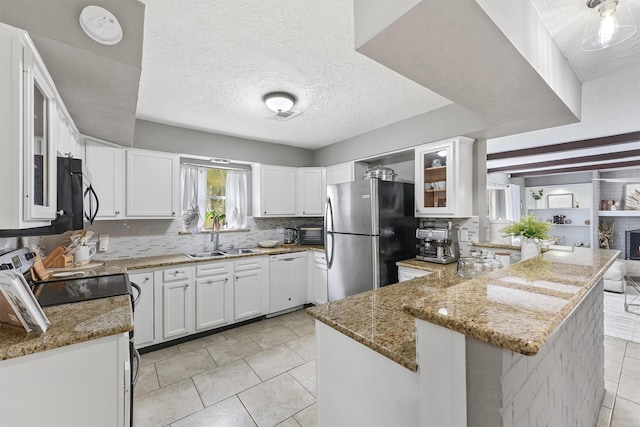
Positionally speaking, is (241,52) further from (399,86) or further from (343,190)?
(343,190)

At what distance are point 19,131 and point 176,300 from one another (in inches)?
88.3

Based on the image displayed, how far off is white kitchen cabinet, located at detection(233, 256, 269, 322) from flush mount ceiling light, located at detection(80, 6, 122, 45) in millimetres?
2459

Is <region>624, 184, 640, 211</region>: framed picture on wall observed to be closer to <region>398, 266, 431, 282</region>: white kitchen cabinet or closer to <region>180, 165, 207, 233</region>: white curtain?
<region>398, 266, 431, 282</region>: white kitchen cabinet

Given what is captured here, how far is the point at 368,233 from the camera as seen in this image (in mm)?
3018

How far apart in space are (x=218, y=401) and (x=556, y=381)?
81.7 inches

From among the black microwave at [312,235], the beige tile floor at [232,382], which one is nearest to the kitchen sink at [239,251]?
the black microwave at [312,235]

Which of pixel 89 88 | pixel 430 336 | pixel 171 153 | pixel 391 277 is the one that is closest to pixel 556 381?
pixel 430 336

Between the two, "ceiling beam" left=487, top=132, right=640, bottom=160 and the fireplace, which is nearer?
"ceiling beam" left=487, top=132, right=640, bottom=160

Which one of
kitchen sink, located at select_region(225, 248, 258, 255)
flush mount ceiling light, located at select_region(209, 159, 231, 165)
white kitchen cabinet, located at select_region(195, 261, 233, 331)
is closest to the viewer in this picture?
white kitchen cabinet, located at select_region(195, 261, 233, 331)

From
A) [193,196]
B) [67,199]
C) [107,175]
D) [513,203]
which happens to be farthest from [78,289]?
[513,203]

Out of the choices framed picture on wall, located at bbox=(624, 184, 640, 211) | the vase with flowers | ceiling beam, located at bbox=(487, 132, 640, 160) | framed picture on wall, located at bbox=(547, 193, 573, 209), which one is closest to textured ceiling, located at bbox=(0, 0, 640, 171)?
ceiling beam, located at bbox=(487, 132, 640, 160)

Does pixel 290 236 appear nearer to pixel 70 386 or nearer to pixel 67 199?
pixel 67 199

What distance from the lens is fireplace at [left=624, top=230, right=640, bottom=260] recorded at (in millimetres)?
5770

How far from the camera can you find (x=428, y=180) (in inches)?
122
